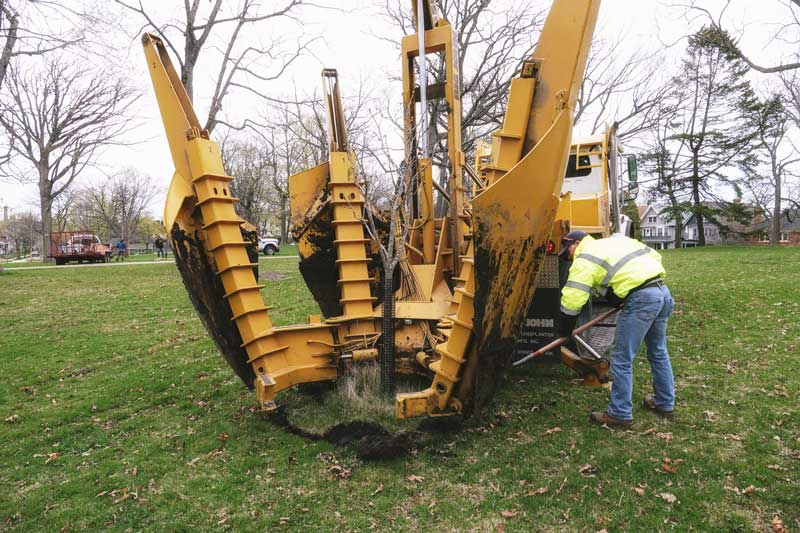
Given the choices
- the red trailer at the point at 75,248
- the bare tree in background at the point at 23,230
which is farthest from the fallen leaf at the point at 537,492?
the bare tree in background at the point at 23,230

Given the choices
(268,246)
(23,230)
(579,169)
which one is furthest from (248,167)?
(23,230)

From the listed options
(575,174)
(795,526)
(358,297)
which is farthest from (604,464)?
(575,174)

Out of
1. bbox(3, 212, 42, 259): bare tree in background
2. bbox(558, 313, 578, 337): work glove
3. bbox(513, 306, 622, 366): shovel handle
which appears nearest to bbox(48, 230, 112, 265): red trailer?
bbox(513, 306, 622, 366): shovel handle

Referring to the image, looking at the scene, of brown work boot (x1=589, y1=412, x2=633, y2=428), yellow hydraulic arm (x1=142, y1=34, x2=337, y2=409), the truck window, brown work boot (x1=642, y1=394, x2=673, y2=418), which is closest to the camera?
brown work boot (x1=589, y1=412, x2=633, y2=428)

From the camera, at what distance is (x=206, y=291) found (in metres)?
4.69

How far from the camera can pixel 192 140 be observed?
4.73 metres

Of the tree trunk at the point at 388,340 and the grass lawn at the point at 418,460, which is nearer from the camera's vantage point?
the grass lawn at the point at 418,460

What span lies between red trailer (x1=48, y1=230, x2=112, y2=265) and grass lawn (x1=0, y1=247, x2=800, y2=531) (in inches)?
1003

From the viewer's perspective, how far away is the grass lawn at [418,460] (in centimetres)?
342

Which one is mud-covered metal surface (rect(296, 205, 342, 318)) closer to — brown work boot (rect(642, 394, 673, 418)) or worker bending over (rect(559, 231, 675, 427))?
worker bending over (rect(559, 231, 675, 427))

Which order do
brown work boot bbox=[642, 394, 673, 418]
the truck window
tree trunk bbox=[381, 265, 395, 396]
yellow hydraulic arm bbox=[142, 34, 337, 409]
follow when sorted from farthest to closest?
the truck window < tree trunk bbox=[381, 265, 395, 396] < brown work boot bbox=[642, 394, 673, 418] < yellow hydraulic arm bbox=[142, 34, 337, 409]

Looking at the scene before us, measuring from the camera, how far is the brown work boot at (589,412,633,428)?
454cm

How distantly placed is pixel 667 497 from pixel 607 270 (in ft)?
6.03

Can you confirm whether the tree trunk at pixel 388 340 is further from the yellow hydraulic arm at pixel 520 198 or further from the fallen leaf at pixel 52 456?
the fallen leaf at pixel 52 456
